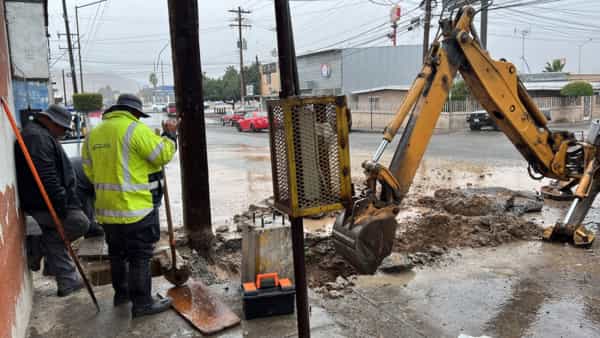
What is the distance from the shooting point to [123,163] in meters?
3.62

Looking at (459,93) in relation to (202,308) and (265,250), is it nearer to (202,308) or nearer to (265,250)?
(265,250)

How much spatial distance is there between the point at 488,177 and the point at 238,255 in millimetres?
7407

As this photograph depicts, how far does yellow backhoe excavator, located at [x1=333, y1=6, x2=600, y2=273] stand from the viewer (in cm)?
388

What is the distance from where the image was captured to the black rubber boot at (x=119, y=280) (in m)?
4.04

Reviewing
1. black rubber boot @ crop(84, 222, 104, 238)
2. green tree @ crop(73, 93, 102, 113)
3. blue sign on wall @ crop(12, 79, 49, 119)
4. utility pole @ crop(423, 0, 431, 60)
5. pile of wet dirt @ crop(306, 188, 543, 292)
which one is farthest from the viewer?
green tree @ crop(73, 93, 102, 113)

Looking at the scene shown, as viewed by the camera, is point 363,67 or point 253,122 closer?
point 253,122

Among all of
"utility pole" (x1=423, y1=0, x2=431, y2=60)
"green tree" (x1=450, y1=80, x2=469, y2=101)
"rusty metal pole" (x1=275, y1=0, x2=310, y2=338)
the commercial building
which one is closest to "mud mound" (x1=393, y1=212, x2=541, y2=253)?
"rusty metal pole" (x1=275, y1=0, x2=310, y2=338)

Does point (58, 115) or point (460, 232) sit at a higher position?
point (58, 115)

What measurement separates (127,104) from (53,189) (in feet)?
3.22

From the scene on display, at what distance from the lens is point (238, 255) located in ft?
21.0

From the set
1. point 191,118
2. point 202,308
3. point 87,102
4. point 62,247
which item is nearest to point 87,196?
point 62,247

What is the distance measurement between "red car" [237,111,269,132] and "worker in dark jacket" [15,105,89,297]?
1012 inches

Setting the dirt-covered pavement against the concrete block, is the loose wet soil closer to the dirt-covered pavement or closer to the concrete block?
the dirt-covered pavement

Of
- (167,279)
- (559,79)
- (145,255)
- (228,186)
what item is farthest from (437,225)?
(559,79)
